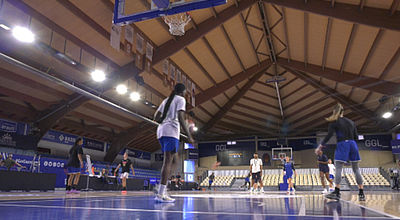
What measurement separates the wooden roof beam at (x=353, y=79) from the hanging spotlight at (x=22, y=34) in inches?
574

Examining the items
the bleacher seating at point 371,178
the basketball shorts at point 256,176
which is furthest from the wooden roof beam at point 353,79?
the basketball shorts at point 256,176

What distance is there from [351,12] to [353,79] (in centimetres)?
625

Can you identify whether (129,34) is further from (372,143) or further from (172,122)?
(372,143)

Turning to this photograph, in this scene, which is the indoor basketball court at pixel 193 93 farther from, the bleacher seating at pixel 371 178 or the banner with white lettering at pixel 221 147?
the banner with white lettering at pixel 221 147

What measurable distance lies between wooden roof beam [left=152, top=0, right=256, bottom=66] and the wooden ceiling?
0.05m

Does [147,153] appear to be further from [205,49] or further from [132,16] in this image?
[132,16]

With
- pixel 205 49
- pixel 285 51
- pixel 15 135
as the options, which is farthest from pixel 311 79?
pixel 15 135

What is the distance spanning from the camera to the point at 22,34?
9.49 metres

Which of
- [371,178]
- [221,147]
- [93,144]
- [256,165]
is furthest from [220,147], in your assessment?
[256,165]

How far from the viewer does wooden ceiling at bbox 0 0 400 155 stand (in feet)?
35.9

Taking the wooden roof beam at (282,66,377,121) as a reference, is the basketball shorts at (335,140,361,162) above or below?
below

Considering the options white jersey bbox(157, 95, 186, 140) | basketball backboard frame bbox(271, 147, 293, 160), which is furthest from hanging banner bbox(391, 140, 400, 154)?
white jersey bbox(157, 95, 186, 140)

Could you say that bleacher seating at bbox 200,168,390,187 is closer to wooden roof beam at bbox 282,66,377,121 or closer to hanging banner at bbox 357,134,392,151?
wooden roof beam at bbox 282,66,377,121

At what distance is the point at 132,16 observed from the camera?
7.10m
